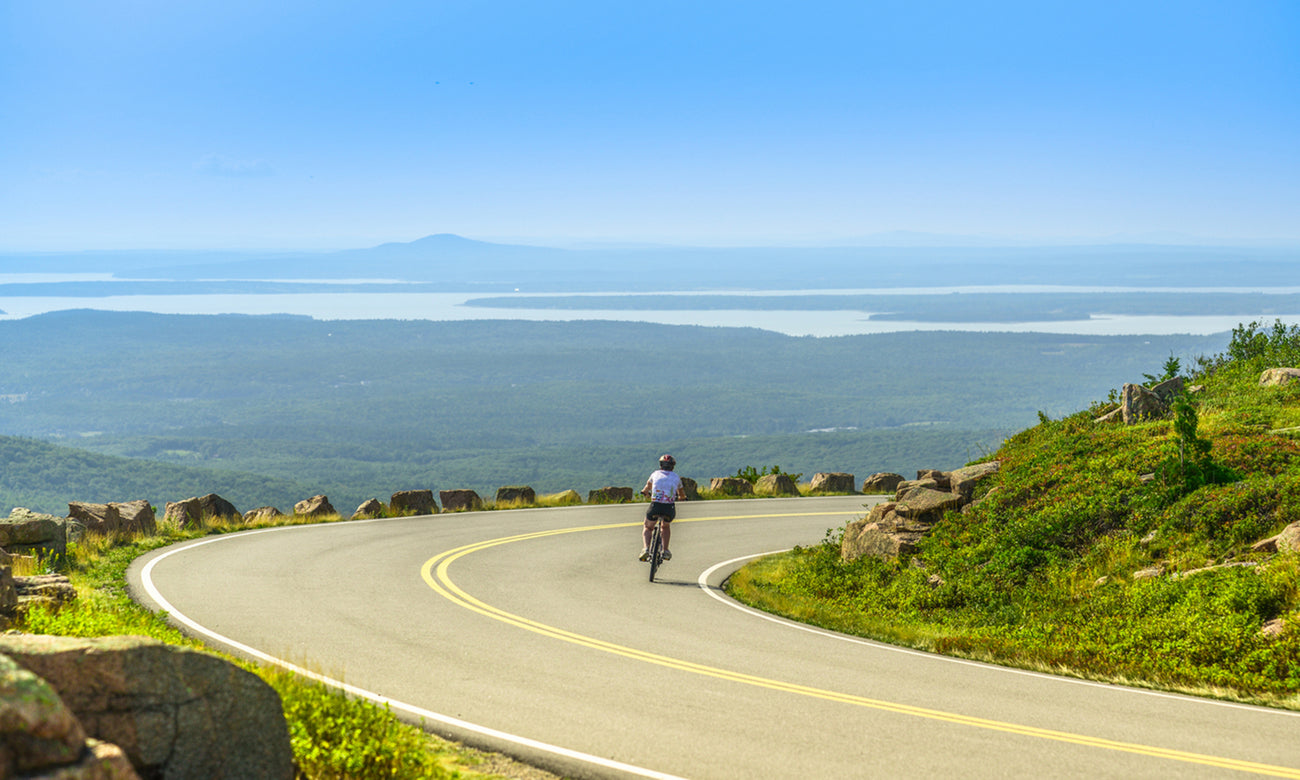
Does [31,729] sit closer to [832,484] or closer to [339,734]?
[339,734]

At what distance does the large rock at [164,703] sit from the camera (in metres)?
5.14

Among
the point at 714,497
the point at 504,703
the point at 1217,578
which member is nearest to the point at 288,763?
the point at 504,703

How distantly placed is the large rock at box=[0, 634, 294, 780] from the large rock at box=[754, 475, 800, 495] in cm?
2749

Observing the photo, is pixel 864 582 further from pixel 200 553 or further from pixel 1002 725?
pixel 200 553

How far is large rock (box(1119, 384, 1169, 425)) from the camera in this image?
19547 millimetres

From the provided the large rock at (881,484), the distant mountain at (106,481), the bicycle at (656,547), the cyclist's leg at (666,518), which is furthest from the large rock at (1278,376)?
the distant mountain at (106,481)

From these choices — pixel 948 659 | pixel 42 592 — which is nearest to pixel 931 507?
pixel 948 659

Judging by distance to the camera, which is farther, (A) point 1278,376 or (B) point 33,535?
(A) point 1278,376

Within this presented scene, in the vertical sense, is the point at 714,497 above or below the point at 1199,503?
below

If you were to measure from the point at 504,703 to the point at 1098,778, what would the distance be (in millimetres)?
5022

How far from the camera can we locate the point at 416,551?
19.6 meters

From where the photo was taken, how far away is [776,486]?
33094 mm

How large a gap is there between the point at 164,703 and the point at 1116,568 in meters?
12.4

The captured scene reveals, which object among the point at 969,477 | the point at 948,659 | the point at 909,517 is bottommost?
the point at 948,659
